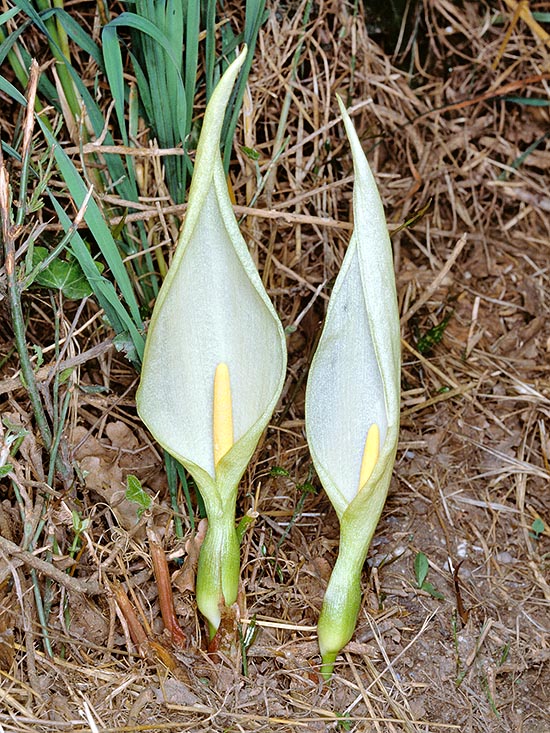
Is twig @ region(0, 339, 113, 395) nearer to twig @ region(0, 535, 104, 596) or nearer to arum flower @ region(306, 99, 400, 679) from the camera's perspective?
twig @ region(0, 535, 104, 596)

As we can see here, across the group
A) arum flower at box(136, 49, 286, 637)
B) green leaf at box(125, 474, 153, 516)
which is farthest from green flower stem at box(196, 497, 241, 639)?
green leaf at box(125, 474, 153, 516)

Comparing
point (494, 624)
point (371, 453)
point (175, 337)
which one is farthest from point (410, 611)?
point (175, 337)

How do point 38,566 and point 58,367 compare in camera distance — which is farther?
point 58,367

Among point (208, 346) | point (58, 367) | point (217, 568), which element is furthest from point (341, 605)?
point (58, 367)

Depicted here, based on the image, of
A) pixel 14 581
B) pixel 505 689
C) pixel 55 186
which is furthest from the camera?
pixel 55 186

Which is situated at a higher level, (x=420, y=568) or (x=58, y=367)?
(x=58, y=367)

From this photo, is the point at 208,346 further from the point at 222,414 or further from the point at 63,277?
the point at 63,277

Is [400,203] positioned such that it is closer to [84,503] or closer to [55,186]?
[55,186]

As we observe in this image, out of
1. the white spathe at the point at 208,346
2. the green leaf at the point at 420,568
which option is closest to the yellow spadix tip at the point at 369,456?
the white spathe at the point at 208,346
